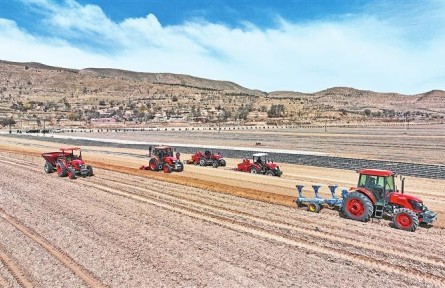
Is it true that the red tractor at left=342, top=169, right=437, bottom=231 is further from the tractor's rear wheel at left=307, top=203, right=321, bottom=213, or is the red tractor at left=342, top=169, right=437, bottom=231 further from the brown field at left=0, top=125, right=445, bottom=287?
the tractor's rear wheel at left=307, top=203, right=321, bottom=213

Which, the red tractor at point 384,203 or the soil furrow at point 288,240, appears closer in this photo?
the soil furrow at point 288,240

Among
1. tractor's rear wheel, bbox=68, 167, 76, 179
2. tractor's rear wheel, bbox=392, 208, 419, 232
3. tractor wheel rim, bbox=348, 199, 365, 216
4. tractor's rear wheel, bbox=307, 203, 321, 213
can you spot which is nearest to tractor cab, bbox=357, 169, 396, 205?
tractor wheel rim, bbox=348, 199, 365, 216

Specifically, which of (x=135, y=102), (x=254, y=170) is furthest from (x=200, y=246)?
(x=135, y=102)

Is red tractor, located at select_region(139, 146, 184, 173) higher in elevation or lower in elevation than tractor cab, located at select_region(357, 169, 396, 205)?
lower

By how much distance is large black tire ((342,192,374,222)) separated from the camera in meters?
13.9

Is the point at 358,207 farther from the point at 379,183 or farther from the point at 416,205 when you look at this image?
the point at 416,205

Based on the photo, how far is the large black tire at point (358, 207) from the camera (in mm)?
13891

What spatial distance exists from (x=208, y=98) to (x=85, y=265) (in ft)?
532

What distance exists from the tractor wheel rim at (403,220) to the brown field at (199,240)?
0.27 meters

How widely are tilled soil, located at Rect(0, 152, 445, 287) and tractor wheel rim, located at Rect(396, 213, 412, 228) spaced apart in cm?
31

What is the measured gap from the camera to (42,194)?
19484 mm

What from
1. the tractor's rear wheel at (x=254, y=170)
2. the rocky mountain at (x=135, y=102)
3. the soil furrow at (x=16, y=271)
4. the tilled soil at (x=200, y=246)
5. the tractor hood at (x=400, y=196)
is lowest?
the soil furrow at (x=16, y=271)

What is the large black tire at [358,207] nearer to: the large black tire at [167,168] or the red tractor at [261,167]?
the red tractor at [261,167]

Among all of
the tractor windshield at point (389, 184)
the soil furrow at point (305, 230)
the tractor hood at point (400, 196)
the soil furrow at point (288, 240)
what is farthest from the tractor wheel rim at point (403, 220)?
the soil furrow at point (288, 240)
